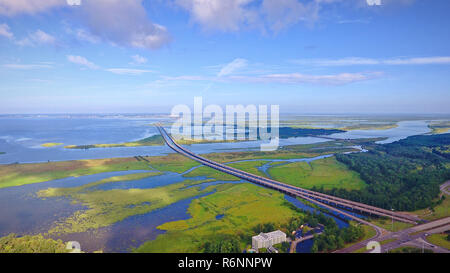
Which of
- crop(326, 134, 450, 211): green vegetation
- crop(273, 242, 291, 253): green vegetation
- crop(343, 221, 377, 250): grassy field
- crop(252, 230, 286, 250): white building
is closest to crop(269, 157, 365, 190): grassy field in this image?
crop(326, 134, 450, 211): green vegetation

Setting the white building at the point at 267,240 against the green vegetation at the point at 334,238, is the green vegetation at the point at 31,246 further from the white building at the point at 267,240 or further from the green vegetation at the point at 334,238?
the green vegetation at the point at 334,238

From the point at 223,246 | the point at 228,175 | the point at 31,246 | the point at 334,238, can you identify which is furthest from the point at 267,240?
the point at 228,175

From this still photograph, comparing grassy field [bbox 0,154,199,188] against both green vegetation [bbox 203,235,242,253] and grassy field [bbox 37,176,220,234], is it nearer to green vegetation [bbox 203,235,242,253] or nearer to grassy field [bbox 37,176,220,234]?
grassy field [bbox 37,176,220,234]

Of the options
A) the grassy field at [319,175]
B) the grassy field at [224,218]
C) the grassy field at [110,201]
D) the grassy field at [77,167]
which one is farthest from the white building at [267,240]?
the grassy field at [77,167]

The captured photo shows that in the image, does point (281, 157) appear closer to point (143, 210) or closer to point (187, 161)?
point (187, 161)

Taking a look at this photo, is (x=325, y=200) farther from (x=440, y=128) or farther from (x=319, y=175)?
(x=440, y=128)

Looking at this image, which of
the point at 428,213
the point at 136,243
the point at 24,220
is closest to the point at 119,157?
the point at 24,220
